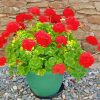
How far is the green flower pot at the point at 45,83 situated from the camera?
9.71 ft

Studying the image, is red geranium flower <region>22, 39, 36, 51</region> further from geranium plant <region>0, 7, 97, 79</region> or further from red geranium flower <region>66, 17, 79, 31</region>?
red geranium flower <region>66, 17, 79, 31</region>

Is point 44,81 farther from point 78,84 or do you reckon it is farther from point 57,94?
point 78,84

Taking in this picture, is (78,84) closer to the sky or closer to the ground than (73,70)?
closer to the ground

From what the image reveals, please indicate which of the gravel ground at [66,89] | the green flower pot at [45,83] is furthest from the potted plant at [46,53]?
the gravel ground at [66,89]

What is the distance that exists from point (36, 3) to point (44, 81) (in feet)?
3.62

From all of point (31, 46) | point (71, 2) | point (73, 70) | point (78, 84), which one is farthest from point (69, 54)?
point (71, 2)

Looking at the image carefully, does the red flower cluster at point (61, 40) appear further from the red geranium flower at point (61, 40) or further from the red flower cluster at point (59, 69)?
the red flower cluster at point (59, 69)

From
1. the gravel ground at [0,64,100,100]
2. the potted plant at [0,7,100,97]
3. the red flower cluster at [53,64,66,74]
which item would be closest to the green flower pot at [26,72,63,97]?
the potted plant at [0,7,100,97]

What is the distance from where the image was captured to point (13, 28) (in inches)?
113

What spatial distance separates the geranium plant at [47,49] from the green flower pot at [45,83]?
0.42ft

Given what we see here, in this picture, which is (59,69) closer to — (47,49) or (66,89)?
(47,49)

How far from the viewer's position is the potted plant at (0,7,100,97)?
272 cm

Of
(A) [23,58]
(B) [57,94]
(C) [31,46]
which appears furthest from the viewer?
(B) [57,94]

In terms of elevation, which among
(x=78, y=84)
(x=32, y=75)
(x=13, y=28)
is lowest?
(x=78, y=84)
